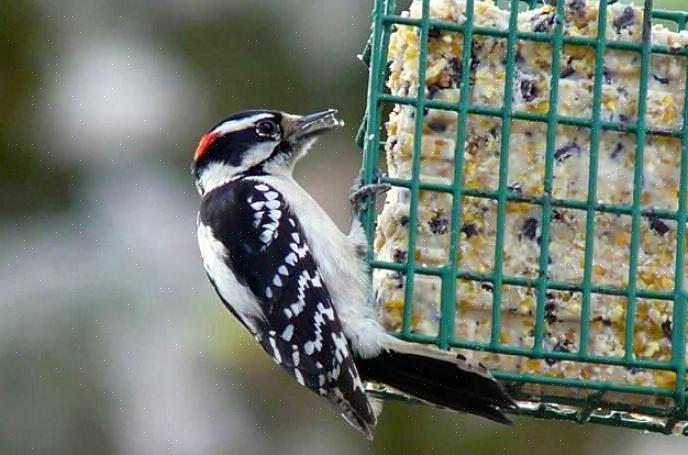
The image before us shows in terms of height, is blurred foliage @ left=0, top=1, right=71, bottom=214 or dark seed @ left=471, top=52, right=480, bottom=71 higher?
dark seed @ left=471, top=52, right=480, bottom=71

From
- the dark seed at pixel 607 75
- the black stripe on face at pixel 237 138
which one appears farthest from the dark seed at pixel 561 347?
the black stripe on face at pixel 237 138

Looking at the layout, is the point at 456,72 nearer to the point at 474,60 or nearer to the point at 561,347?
the point at 474,60

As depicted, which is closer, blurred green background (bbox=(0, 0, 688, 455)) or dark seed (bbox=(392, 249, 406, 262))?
dark seed (bbox=(392, 249, 406, 262))

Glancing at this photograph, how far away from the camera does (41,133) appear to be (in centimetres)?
886

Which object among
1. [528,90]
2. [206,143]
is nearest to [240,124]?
[206,143]

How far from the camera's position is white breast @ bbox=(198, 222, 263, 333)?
5.89 m

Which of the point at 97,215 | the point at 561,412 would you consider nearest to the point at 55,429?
the point at 97,215

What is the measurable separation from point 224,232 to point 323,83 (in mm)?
2887

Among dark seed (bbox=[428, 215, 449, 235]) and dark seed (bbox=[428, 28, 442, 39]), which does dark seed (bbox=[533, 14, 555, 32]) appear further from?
dark seed (bbox=[428, 215, 449, 235])

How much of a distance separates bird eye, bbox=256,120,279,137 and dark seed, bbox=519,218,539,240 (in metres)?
1.09

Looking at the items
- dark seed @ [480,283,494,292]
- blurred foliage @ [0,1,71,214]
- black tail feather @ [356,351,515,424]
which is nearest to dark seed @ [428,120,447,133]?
dark seed @ [480,283,494,292]

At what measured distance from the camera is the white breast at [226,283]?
5891 mm

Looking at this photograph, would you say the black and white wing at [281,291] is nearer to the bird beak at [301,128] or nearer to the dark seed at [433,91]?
the bird beak at [301,128]

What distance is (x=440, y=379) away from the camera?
5.57 meters
